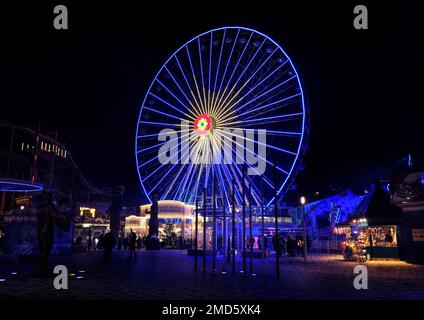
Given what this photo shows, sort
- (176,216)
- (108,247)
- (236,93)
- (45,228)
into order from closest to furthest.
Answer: (45,228) < (108,247) < (236,93) < (176,216)

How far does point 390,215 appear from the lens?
84.6 ft

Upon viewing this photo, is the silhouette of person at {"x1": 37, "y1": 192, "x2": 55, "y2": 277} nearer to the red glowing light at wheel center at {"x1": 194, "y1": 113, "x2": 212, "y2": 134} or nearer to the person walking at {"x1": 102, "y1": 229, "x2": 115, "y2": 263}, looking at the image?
the person walking at {"x1": 102, "y1": 229, "x2": 115, "y2": 263}

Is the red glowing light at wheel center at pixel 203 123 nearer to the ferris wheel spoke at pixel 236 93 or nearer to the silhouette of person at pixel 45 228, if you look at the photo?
the ferris wheel spoke at pixel 236 93

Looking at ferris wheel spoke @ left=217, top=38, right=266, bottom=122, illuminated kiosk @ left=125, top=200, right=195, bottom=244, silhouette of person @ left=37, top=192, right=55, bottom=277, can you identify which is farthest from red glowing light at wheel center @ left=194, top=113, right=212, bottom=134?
illuminated kiosk @ left=125, top=200, right=195, bottom=244

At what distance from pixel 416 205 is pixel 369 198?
5.26m

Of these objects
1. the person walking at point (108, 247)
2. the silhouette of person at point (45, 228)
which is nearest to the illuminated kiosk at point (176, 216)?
the person walking at point (108, 247)

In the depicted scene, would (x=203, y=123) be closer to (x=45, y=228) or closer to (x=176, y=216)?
(x=45, y=228)

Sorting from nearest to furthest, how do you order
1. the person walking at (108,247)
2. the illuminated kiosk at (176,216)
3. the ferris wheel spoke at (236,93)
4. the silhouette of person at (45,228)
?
1. the silhouette of person at (45,228)
2. the person walking at (108,247)
3. the ferris wheel spoke at (236,93)
4. the illuminated kiosk at (176,216)

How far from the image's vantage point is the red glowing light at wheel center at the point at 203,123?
93.7 feet

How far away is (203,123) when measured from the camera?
94.7 ft

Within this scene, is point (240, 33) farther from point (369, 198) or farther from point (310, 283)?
point (310, 283)

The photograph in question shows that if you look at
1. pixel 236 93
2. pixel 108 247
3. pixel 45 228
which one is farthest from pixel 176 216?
pixel 45 228

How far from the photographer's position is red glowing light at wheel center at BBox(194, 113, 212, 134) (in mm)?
28558
